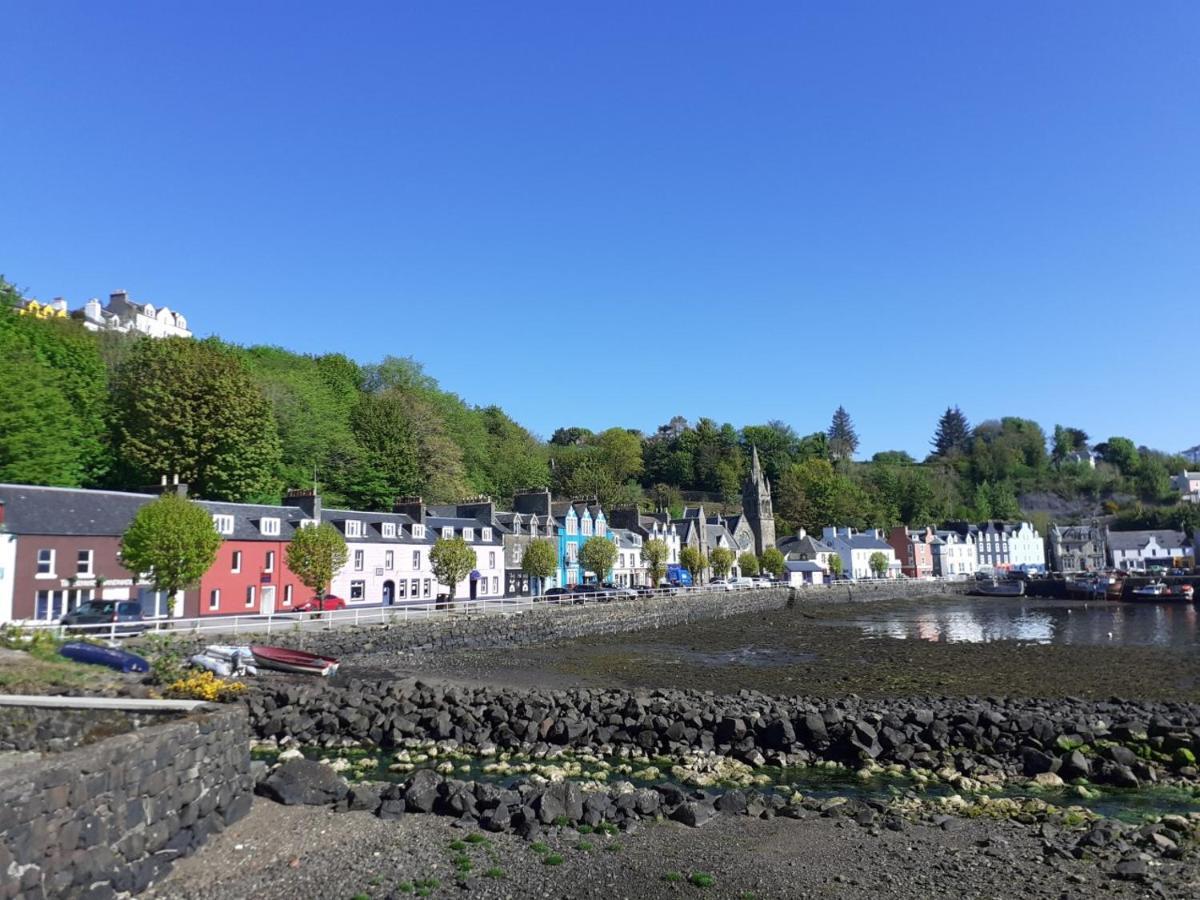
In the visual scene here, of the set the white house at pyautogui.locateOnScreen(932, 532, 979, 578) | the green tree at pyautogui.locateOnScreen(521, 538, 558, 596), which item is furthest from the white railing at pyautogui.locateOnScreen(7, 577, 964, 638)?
the white house at pyautogui.locateOnScreen(932, 532, 979, 578)

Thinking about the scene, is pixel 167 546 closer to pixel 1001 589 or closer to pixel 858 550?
pixel 1001 589

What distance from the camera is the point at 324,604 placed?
4388cm

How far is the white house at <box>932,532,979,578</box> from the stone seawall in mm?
60818

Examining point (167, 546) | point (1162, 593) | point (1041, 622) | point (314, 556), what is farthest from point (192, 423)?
point (1162, 593)

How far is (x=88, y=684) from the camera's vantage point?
18.8m

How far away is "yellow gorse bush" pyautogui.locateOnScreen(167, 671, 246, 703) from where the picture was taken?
20.1 metres

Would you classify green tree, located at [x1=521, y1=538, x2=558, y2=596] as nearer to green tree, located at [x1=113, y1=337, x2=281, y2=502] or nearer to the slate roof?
green tree, located at [x1=113, y1=337, x2=281, y2=502]

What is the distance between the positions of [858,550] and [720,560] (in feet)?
121

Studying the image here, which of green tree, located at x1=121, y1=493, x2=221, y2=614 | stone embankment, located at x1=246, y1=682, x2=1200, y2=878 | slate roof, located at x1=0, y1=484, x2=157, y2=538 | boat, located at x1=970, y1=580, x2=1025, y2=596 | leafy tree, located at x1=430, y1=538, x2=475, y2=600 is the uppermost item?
slate roof, located at x1=0, y1=484, x2=157, y2=538

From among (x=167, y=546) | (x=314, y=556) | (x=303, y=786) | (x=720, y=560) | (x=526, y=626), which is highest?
(x=167, y=546)

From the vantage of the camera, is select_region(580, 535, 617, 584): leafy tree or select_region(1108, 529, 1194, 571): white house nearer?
select_region(580, 535, 617, 584): leafy tree

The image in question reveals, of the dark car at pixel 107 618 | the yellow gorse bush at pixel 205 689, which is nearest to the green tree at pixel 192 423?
the dark car at pixel 107 618

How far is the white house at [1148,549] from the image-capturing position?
125 m

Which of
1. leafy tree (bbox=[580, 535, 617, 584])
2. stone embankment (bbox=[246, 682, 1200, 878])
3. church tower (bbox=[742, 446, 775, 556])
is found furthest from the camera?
church tower (bbox=[742, 446, 775, 556])
